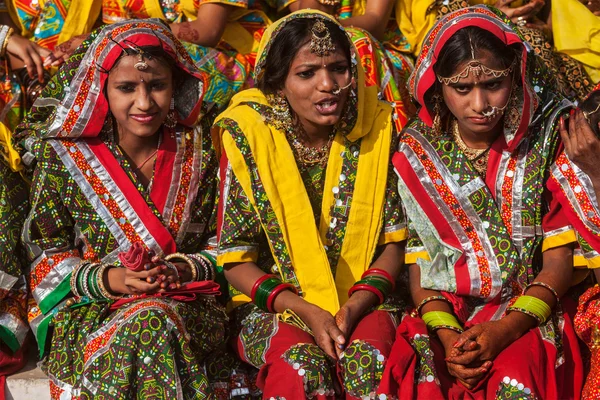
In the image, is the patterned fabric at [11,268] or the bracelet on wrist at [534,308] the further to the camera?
the patterned fabric at [11,268]

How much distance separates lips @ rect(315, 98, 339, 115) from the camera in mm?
4766

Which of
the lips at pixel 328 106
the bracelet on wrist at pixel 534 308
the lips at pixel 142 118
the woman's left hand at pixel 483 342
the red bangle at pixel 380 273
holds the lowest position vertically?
the woman's left hand at pixel 483 342

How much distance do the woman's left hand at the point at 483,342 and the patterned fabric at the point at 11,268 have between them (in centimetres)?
210

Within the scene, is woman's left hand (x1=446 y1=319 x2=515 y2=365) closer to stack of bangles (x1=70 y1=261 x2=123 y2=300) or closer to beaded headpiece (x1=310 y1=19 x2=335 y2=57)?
beaded headpiece (x1=310 y1=19 x2=335 y2=57)

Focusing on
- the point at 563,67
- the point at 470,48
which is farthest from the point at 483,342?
the point at 563,67

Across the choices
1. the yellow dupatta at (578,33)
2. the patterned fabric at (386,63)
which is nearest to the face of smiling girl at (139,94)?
the patterned fabric at (386,63)

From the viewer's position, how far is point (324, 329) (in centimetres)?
442

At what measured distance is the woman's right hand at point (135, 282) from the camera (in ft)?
15.1

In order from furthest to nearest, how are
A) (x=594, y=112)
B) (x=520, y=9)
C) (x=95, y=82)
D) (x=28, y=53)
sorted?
(x=520, y=9)
(x=28, y=53)
(x=95, y=82)
(x=594, y=112)

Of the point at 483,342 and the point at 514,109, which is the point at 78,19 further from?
the point at 483,342

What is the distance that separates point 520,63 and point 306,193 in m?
1.13

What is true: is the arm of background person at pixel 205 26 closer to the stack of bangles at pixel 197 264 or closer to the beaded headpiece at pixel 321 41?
the beaded headpiece at pixel 321 41

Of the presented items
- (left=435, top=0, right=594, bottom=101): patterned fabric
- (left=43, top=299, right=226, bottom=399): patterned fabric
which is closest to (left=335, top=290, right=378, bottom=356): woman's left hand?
(left=43, top=299, right=226, bottom=399): patterned fabric

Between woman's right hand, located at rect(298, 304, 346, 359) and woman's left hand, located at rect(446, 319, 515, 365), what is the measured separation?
0.47m
